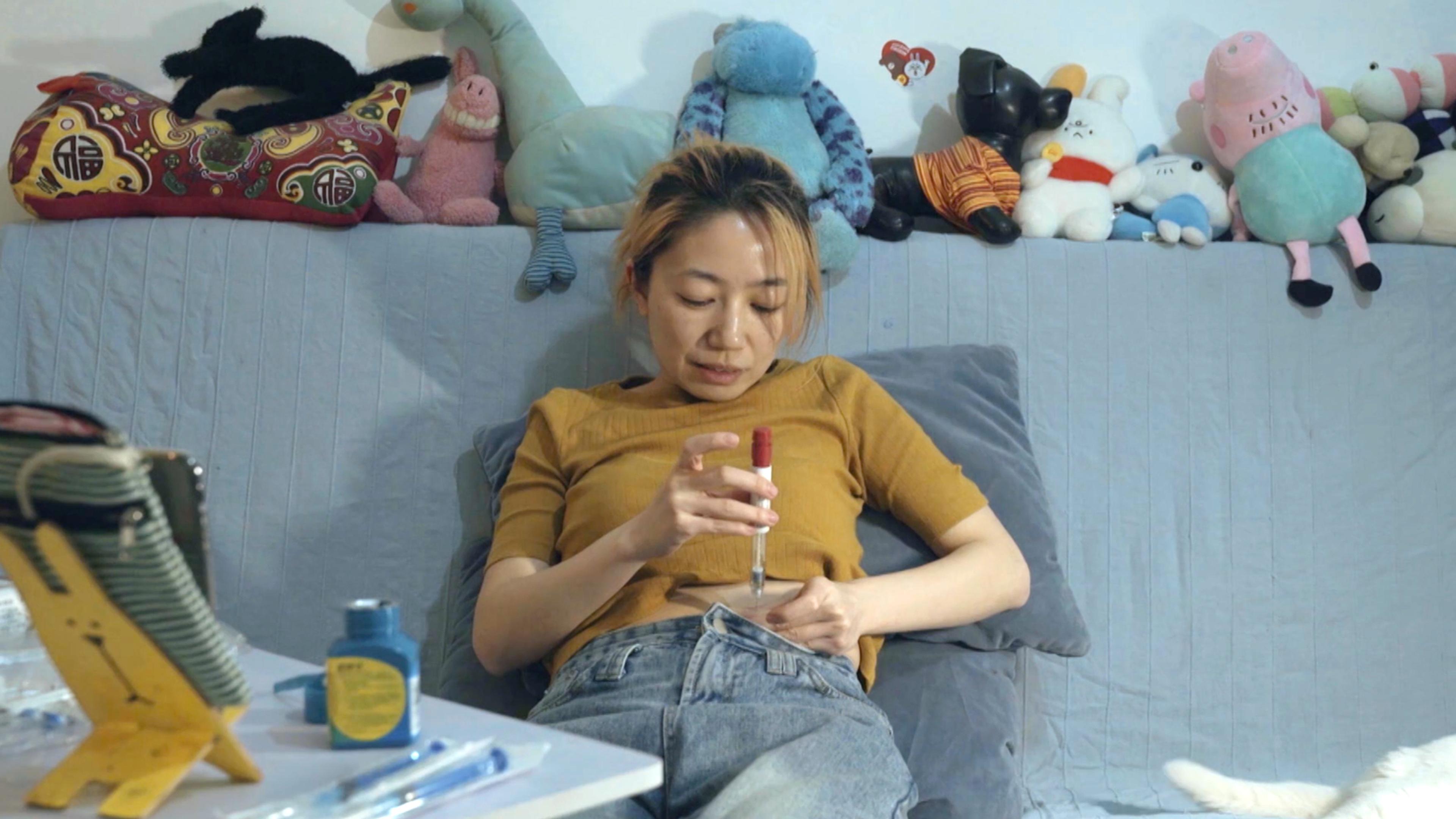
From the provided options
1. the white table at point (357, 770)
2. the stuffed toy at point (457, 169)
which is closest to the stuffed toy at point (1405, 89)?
the stuffed toy at point (457, 169)

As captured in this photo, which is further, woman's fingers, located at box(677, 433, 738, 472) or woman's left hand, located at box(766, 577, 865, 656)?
woman's left hand, located at box(766, 577, 865, 656)

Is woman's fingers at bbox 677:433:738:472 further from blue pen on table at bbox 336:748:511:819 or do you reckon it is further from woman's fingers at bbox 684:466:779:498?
blue pen on table at bbox 336:748:511:819

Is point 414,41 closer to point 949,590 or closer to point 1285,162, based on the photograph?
point 949,590

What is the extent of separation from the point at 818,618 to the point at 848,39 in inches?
43.0

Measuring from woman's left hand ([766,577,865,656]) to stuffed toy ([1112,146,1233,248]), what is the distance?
0.90m

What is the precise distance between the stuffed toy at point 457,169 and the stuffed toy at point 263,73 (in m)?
0.10

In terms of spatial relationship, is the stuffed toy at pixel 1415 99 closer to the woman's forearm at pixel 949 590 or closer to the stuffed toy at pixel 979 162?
the stuffed toy at pixel 979 162

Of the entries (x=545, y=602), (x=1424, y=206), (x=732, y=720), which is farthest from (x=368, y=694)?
(x=1424, y=206)

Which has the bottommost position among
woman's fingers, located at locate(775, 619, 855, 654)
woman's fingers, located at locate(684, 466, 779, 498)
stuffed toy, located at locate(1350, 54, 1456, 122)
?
woman's fingers, located at locate(775, 619, 855, 654)

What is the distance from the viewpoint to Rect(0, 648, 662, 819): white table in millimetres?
585

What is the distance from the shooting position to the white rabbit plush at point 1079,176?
1.76 metres

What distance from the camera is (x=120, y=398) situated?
1.58 metres

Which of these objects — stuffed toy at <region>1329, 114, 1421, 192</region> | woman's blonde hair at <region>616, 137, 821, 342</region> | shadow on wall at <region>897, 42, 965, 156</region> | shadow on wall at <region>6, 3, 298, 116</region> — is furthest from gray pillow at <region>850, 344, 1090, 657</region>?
shadow on wall at <region>6, 3, 298, 116</region>

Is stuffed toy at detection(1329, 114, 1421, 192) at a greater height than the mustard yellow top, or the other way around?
stuffed toy at detection(1329, 114, 1421, 192)
